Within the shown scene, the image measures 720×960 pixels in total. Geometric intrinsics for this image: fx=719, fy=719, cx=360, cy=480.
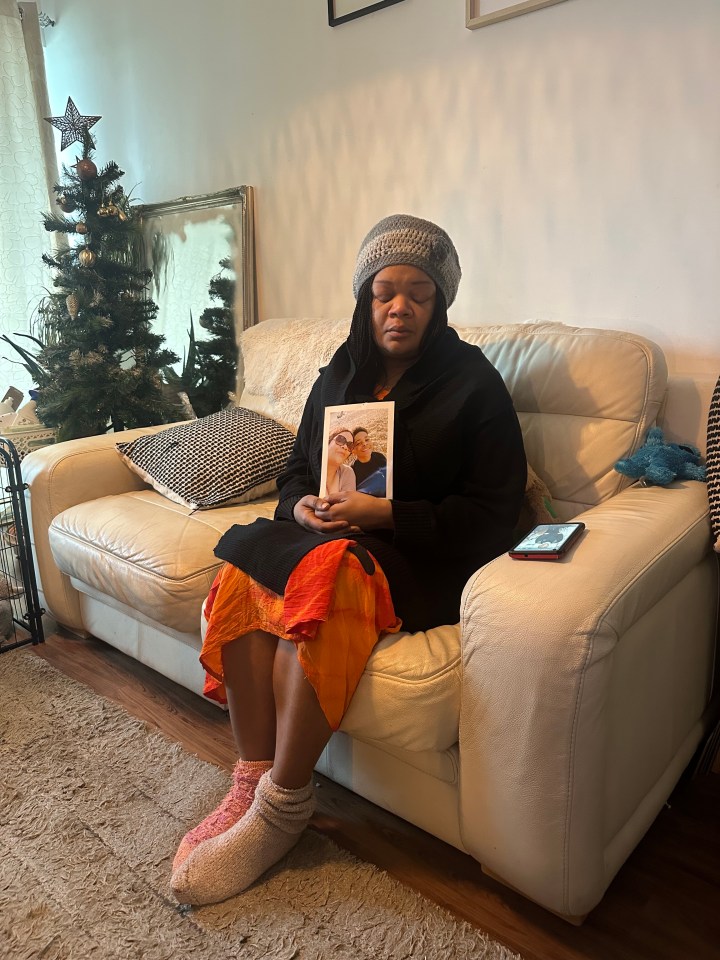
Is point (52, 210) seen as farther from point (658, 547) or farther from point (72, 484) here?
point (658, 547)

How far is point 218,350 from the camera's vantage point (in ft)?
9.39

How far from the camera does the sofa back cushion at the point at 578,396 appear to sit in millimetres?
1493

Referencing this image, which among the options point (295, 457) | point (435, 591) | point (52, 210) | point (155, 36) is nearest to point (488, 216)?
point (295, 457)

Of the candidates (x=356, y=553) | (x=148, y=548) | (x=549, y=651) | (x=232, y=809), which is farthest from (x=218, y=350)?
(x=549, y=651)

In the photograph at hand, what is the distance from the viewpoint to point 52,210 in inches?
136

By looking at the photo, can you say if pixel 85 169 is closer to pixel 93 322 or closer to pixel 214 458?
pixel 93 322

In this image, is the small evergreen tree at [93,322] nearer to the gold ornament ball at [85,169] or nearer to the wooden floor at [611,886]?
the gold ornament ball at [85,169]

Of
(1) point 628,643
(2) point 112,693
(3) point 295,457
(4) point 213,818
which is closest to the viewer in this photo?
(1) point 628,643

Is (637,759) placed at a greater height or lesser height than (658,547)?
lesser

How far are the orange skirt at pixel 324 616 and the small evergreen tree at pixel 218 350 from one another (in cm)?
171

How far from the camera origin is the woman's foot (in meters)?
1.18

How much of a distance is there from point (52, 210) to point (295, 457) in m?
A: 2.55

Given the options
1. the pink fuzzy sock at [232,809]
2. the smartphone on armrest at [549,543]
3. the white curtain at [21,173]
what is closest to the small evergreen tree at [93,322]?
the white curtain at [21,173]

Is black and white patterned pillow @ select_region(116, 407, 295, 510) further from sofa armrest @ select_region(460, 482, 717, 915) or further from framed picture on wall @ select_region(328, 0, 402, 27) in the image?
framed picture on wall @ select_region(328, 0, 402, 27)
